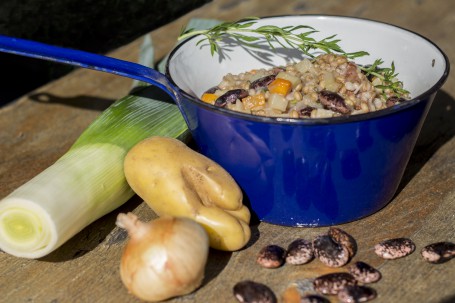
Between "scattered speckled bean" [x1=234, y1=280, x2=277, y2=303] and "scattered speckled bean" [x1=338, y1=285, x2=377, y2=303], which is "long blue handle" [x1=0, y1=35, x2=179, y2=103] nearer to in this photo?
"scattered speckled bean" [x1=234, y1=280, x2=277, y2=303]

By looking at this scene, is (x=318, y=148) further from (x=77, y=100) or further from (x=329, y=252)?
(x=77, y=100)

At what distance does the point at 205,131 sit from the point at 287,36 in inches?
20.1

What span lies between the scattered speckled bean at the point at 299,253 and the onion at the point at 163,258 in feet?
1.04

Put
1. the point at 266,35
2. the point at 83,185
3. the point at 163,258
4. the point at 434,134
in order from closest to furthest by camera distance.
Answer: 1. the point at 163,258
2. the point at 83,185
3. the point at 266,35
4. the point at 434,134

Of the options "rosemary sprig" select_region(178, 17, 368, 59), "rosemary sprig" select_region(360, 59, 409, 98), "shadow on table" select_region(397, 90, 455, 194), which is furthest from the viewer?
"shadow on table" select_region(397, 90, 455, 194)

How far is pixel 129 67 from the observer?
8.78 feet

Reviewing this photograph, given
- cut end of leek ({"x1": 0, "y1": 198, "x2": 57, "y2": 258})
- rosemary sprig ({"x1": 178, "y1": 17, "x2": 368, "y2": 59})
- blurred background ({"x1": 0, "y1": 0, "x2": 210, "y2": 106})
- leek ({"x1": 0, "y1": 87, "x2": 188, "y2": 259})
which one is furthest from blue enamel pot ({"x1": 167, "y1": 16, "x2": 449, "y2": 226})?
blurred background ({"x1": 0, "y1": 0, "x2": 210, "y2": 106})

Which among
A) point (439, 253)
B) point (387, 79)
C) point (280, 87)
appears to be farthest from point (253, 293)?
point (387, 79)

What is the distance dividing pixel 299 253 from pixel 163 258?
0.48 meters

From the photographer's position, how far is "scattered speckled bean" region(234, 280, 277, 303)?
2.20 metres

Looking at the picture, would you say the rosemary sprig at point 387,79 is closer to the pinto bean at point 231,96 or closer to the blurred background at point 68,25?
the pinto bean at point 231,96

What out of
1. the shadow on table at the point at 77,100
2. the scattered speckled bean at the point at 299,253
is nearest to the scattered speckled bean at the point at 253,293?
the scattered speckled bean at the point at 299,253

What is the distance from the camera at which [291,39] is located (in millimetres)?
2934

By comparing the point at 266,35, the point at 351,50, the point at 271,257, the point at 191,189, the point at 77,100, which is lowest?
the point at 77,100
